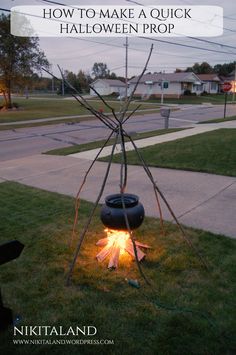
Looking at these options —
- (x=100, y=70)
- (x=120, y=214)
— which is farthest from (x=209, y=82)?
A: (x=120, y=214)

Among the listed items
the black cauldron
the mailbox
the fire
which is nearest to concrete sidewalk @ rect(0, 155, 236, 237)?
the fire

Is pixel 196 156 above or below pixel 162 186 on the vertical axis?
above

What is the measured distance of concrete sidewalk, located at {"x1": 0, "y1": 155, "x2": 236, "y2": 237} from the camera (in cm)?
546

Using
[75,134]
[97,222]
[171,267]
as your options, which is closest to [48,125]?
[75,134]

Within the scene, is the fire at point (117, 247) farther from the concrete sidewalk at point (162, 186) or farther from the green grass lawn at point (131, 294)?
the concrete sidewalk at point (162, 186)

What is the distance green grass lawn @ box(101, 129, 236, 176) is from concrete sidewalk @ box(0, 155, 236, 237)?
0.42m

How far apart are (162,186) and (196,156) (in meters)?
2.63

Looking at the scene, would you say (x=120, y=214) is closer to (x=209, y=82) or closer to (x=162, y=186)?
(x=162, y=186)

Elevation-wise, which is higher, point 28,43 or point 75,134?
point 28,43

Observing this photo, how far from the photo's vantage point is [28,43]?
33625mm

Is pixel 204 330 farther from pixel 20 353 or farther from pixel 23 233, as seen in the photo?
pixel 23 233

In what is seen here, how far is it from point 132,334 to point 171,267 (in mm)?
1190

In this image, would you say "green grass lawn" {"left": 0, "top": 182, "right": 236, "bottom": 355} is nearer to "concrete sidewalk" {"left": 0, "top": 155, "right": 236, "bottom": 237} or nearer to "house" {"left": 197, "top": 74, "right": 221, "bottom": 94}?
"concrete sidewalk" {"left": 0, "top": 155, "right": 236, "bottom": 237}

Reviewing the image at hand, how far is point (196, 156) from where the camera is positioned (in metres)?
9.37
